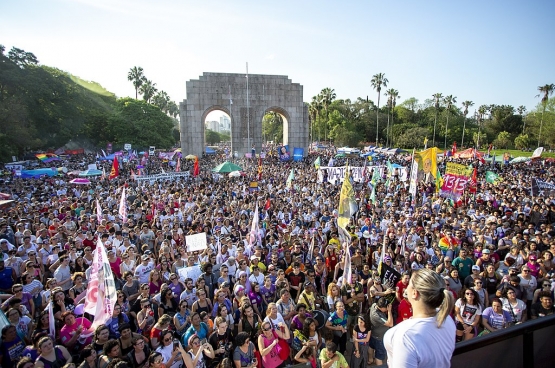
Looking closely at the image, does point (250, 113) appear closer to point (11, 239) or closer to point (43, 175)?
point (43, 175)

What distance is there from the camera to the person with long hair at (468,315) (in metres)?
5.35

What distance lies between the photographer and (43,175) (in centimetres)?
2327

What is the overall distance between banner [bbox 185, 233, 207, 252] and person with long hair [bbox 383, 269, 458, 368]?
286 inches

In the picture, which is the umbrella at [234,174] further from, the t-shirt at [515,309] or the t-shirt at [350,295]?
the t-shirt at [515,309]

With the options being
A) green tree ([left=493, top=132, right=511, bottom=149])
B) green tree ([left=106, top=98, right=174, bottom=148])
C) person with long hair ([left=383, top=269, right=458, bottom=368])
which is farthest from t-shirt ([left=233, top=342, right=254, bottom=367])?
green tree ([left=493, top=132, right=511, bottom=149])

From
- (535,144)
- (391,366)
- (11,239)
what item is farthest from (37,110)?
(535,144)

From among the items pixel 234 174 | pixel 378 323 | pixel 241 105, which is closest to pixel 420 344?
pixel 378 323

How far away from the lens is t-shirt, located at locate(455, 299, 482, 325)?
5410 millimetres

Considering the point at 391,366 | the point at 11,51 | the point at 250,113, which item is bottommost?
the point at 391,366

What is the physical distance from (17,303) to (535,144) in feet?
259

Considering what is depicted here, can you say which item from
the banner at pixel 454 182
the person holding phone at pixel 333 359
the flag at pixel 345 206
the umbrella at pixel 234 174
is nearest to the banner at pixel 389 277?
the flag at pixel 345 206

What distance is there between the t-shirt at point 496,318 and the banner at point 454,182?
377 inches

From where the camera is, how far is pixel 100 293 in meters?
5.15

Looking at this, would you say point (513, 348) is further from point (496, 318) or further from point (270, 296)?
point (270, 296)
